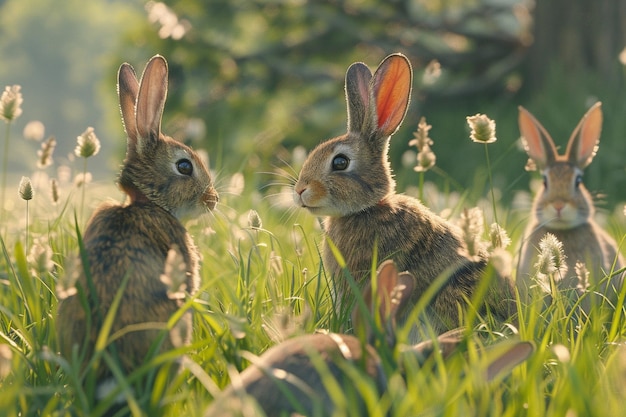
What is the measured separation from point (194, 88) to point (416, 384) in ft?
37.3

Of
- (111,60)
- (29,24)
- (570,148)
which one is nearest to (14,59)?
(29,24)

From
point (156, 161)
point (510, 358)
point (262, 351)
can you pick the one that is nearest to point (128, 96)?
point (156, 161)

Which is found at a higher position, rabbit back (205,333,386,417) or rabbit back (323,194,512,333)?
rabbit back (323,194,512,333)

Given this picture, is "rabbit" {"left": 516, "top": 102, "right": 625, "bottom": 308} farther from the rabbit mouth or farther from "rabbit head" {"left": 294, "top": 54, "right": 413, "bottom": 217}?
the rabbit mouth

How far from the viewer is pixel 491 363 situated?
285cm

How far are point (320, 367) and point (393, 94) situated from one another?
2.35 metres

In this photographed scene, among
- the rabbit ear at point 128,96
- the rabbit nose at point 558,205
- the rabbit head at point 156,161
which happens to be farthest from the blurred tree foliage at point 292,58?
the rabbit head at point 156,161

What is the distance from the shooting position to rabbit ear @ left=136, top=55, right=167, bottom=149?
3730mm

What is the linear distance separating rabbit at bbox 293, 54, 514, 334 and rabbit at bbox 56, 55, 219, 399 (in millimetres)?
705

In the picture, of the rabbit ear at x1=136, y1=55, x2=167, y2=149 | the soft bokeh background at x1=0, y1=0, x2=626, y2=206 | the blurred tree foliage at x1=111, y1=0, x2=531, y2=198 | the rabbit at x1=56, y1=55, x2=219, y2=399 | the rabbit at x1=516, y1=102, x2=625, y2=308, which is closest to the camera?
the rabbit at x1=56, y1=55, x2=219, y2=399

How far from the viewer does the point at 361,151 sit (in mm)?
4586

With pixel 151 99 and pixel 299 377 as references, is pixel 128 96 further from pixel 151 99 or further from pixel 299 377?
pixel 299 377

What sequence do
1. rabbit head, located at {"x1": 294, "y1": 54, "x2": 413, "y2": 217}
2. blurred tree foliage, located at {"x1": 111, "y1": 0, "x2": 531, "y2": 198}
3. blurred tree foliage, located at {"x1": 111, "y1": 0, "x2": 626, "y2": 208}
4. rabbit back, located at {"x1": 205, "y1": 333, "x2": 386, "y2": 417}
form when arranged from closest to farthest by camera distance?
rabbit back, located at {"x1": 205, "y1": 333, "x2": 386, "y2": 417}
rabbit head, located at {"x1": 294, "y1": 54, "x2": 413, "y2": 217}
blurred tree foliage, located at {"x1": 111, "y1": 0, "x2": 626, "y2": 208}
blurred tree foliage, located at {"x1": 111, "y1": 0, "x2": 531, "y2": 198}

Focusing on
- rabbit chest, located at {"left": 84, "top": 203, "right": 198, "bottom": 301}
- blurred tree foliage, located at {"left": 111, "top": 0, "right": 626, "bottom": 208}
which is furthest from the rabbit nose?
A: blurred tree foliage, located at {"left": 111, "top": 0, "right": 626, "bottom": 208}
